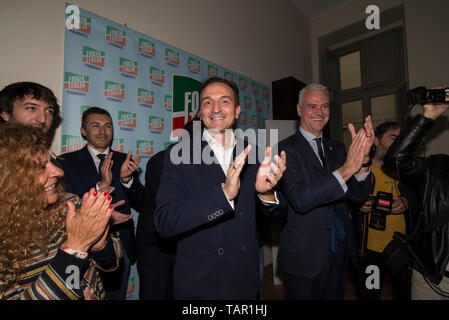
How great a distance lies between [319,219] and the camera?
4.94 ft

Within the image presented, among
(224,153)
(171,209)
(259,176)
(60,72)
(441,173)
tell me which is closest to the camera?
(171,209)

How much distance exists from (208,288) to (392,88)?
5432 mm

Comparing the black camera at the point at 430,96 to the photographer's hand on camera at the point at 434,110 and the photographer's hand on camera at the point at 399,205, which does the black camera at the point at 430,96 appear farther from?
the photographer's hand on camera at the point at 399,205

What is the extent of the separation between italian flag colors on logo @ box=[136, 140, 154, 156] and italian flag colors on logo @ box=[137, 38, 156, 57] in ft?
3.18

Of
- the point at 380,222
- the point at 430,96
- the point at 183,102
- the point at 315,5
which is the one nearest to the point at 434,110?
the point at 430,96

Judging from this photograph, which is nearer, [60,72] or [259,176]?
[259,176]

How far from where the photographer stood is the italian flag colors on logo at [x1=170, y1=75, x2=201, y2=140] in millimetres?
2705

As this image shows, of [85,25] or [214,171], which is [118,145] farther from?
[214,171]

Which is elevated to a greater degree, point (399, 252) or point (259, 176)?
point (259, 176)

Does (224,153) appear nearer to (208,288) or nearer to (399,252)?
(208,288)

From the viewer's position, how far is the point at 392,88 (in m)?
4.61

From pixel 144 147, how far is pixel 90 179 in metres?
0.75

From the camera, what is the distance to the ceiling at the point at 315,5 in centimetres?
484
